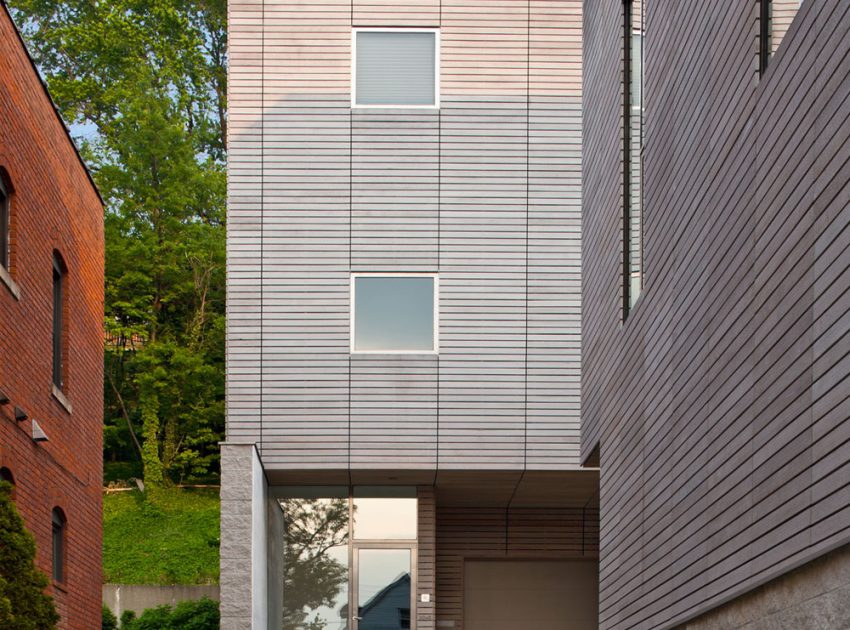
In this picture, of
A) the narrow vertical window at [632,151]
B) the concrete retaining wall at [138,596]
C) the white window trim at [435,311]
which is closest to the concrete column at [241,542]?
the white window trim at [435,311]

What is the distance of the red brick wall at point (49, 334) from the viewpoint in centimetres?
1358

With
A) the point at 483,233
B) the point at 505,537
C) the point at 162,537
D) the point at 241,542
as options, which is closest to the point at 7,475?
the point at 241,542

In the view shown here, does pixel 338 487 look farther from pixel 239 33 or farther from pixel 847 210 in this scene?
pixel 847 210

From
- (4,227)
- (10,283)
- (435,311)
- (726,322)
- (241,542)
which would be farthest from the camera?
(435,311)

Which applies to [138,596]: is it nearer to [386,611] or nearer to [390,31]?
[386,611]

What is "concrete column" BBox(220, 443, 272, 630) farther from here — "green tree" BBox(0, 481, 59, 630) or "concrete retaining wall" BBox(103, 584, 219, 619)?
"concrete retaining wall" BBox(103, 584, 219, 619)

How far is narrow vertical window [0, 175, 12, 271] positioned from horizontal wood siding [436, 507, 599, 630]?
32.0 ft

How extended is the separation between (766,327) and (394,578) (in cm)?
1305

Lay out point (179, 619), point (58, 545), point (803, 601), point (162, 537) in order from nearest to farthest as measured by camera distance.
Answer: point (803, 601) < point (58, 545) < point (179, 619) < point (162, 537)

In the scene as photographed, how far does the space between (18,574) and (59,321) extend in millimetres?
5313

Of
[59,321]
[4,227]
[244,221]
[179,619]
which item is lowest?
[179,619]

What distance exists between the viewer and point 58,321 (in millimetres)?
16531

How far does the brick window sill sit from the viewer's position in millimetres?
13095

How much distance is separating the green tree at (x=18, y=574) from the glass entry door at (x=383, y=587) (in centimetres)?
798
